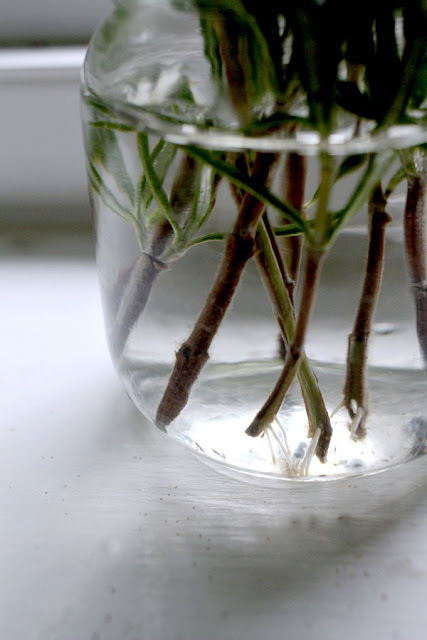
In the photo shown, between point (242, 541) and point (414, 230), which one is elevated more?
point (414, 230)

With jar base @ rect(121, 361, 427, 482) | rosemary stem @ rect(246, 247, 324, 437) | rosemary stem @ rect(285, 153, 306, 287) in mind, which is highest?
Result: rosemary stem @ rect(285, 153, 306, 287)

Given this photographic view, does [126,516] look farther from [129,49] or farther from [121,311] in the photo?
[129,49]

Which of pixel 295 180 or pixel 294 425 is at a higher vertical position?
pixel 295 180

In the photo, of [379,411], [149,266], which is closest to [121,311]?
[149,266]

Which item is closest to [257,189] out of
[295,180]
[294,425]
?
[295,180]

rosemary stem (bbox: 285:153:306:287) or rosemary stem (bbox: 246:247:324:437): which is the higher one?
rosemary stem (bbox: 285:153:306:287)

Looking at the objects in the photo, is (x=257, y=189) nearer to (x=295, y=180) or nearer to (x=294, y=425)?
(x=295, y=180)

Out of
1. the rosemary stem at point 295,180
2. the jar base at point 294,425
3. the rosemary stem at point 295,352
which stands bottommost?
the jar base at point 294,425

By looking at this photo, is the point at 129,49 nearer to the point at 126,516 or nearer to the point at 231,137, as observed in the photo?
the point at 231,137
